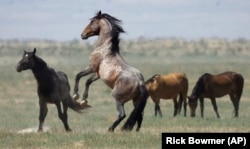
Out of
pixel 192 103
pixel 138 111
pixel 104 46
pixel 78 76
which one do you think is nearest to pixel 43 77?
pixel 78 76

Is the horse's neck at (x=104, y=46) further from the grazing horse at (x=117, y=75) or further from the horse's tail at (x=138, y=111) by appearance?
the horse's tail at (x=138, y=111)

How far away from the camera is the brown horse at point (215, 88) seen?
88.2 feet

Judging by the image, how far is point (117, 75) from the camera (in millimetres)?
17156

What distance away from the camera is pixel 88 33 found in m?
18.2

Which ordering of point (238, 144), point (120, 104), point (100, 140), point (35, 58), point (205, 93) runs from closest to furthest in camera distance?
point (238, 144) → point (100, 140) → point (120, 104) → point (35, 58) → point (205, 93)

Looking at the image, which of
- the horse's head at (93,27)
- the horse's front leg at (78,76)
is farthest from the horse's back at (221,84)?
the horse's front leg at (78,76)

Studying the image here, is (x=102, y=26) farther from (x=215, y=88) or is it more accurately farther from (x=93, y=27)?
(x=215, y=88)

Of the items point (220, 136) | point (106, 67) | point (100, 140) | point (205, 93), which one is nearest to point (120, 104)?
point (106, 67)

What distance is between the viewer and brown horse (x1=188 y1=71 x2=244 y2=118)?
2688 cm

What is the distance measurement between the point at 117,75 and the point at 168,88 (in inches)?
395

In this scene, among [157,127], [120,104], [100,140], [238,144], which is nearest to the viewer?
[238,144]

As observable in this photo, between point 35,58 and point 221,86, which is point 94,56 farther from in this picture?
point 221,86

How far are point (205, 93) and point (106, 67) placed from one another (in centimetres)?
1051

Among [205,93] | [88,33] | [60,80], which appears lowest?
[205,93]
